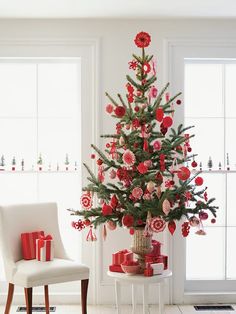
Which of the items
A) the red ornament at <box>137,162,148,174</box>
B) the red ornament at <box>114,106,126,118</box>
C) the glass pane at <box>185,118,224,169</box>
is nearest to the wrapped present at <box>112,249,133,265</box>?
the red ornament at <box>137,162,148,174</box>

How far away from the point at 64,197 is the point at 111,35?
4.90ft

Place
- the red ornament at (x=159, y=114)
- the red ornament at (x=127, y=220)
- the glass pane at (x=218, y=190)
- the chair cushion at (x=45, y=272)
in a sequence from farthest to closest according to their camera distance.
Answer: the glass pane at (x=218, y=190)
the chair cushion at (x=45, y=272)
the red ornament at (x=127, y=220)
the red ornament at (x=159, y=114)

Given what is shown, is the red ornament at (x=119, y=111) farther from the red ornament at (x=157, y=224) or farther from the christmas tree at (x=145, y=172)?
the red ornament at (x=157, y=224)

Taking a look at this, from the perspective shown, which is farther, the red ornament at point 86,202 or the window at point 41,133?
the window at point 41,133

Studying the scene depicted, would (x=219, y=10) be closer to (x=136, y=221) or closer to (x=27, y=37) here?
(x=27, y=37)

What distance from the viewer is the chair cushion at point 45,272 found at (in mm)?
4379

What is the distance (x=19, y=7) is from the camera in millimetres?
4883

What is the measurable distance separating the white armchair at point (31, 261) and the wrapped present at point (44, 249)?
2.0 inches

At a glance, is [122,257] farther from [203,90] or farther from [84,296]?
[203,90]

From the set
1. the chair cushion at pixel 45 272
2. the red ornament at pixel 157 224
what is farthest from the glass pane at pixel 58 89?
the red ornament at pixel 157 224

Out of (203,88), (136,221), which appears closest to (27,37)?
(203,88)

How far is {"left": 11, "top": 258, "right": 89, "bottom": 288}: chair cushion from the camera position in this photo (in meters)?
4.38

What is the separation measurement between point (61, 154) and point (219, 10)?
1.85 m

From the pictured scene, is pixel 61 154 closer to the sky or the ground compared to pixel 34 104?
closer to the ground
